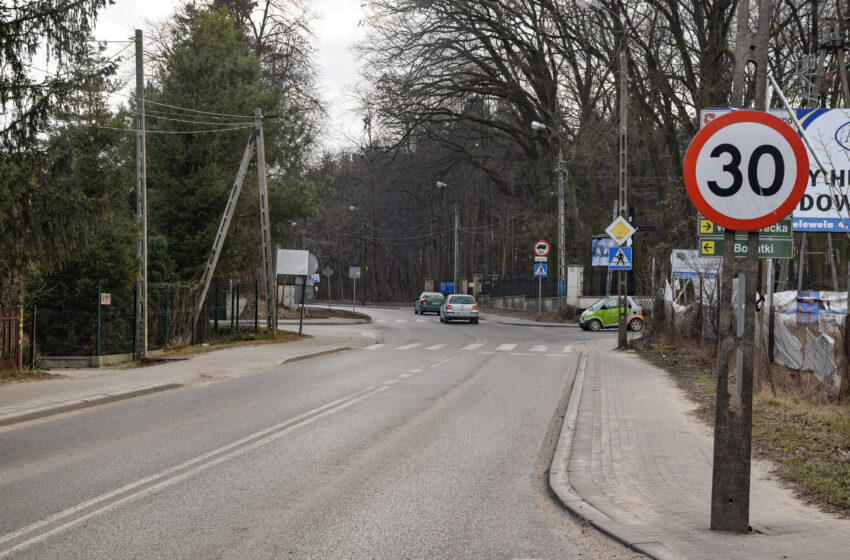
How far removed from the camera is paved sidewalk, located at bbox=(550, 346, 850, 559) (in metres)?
5.56

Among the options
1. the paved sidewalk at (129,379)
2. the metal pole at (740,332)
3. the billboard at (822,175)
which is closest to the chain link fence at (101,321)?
the paved sidewalk at (129,379)

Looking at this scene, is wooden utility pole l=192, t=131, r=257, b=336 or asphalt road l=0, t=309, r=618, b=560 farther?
wooden utility pole l=192, t=131, r=257, b=336

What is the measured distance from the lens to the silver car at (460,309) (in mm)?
45625

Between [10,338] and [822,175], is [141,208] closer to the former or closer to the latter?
[10,338]

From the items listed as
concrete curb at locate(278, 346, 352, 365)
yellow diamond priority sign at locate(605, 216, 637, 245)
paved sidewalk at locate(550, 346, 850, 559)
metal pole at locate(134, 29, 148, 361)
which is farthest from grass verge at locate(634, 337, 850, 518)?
metal pole at locate(134, 29, 148, 361)

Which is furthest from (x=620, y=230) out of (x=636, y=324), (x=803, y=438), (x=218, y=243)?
(x=803, y=438)

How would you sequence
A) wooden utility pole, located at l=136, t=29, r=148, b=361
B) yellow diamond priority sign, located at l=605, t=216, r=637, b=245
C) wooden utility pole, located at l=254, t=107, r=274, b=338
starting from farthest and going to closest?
wooden utility pole, located at l=254, t=107, r=274, b=338 → yellow diamond priority sign, located at l=605, t=216, r=637, b=245 → wooden utility pole, located at l=136, t=29, r=148, b=361

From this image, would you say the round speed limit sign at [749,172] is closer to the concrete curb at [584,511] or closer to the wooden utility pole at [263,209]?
the concrete curb at [584,511]

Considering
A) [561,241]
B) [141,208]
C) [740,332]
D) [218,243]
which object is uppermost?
[561,241]

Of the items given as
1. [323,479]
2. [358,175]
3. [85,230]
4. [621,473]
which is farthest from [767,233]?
[358,175]

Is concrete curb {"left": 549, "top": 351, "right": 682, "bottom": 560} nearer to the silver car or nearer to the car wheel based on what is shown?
the car wheel

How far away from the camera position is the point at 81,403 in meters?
13.2

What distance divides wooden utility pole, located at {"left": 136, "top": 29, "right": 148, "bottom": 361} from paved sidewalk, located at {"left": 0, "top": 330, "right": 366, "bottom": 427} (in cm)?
98

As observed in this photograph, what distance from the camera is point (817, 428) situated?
32.3 ft
